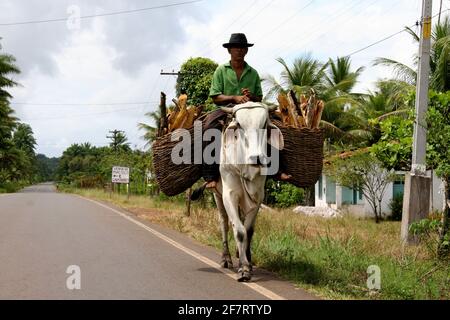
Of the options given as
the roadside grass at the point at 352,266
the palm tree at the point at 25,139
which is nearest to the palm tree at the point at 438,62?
the roadside grass at the point at 352,266

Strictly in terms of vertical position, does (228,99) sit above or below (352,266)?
above

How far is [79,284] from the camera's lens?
705 cm

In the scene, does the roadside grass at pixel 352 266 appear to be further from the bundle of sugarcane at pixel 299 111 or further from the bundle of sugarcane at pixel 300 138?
the bundle of sugarcane at pixel 299 111

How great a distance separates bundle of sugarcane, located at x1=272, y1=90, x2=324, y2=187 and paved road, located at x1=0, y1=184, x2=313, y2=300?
60.7 inches

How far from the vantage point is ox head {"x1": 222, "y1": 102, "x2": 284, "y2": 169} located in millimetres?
6918

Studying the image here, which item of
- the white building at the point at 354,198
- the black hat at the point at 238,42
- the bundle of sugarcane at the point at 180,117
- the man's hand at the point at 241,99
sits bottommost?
the white building at the point at 354,198

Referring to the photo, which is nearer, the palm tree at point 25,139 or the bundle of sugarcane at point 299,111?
the bundle of sugarcane at point 299,111

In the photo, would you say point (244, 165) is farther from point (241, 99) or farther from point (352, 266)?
point (352, 266)

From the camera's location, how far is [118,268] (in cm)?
837

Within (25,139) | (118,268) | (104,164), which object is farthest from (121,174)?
(25,139)

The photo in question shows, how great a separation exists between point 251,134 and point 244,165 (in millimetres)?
456

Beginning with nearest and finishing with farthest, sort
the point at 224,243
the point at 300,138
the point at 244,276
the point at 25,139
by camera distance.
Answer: the point at 244,276
the point at 300,138
the point at 224,243
the point at 25,139

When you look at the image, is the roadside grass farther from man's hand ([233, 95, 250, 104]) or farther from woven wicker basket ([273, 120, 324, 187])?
man's hand ([233, 95, 250, 104])

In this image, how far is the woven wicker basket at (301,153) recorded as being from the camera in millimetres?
8164
